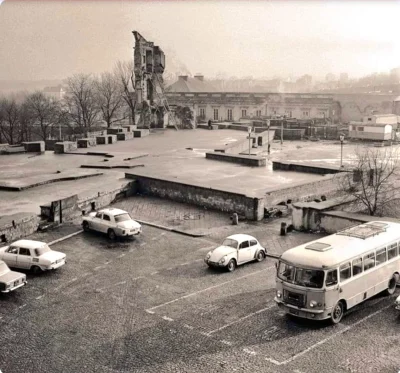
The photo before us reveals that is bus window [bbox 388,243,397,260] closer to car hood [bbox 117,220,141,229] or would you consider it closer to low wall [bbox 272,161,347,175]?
car hood [bbox 117,220,141,229]

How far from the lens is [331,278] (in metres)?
10.7

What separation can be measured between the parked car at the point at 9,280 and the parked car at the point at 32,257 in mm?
1110

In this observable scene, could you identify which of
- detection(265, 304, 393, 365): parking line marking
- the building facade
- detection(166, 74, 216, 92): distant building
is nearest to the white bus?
detection(265, 304, 393, 365): parking line marking

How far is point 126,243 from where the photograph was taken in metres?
16.6

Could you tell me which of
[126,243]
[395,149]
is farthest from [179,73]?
[126,243]

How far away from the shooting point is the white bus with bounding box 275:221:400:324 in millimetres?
10656

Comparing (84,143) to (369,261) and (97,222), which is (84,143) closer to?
(97,222)

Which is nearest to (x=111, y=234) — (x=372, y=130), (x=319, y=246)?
(x=319, y=246)

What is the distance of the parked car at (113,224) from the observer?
16734 mm

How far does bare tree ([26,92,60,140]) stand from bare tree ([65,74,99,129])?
1.59 meters

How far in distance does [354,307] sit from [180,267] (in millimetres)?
4806

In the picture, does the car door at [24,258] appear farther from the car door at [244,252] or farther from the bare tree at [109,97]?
the bare tree at [109,97]

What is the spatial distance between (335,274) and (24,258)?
7.97 metres

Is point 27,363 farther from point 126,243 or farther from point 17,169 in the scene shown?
point 17,169
